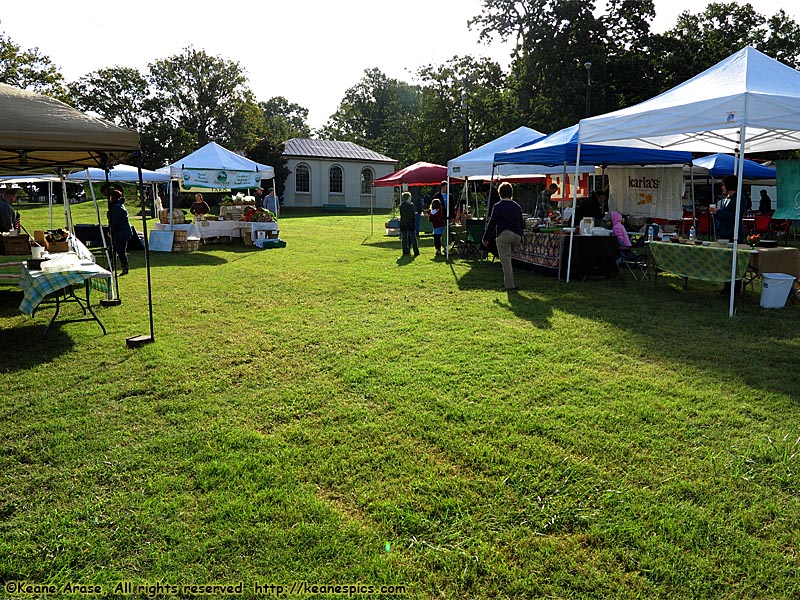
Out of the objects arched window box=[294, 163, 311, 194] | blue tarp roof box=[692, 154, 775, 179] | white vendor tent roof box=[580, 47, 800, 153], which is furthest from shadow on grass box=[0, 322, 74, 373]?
arched window box=[294, 163, 311, 194]

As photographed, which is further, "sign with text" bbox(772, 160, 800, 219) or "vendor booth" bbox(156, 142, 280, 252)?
"vendor booth" bbox(156, 142, 280, 252)

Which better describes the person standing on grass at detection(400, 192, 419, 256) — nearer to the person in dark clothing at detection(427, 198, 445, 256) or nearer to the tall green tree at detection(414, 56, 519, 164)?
the person in dark clothing at detection(427, 198, 445, 256)

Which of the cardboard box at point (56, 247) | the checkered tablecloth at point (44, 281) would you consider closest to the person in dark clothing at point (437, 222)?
the cardboard box at point (56, 247)

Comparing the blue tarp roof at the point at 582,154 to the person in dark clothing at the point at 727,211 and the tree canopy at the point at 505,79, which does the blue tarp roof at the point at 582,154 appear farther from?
the tree canopy at the point at 505,79

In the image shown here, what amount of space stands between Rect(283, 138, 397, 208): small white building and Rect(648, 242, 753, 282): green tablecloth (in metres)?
32.2

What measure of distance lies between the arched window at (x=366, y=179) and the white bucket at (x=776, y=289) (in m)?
36.3

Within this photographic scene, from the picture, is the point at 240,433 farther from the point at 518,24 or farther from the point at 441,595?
the point at 518,24

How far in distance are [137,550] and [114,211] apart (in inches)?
396

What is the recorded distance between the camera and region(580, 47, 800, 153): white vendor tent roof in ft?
22.3

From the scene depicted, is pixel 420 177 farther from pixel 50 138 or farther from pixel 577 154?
pixel 50 138

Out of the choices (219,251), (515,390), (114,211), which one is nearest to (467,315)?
(515,390)

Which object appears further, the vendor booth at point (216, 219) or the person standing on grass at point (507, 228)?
the vendor booth at point (216, 219)

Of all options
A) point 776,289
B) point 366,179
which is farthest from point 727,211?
point 366,179

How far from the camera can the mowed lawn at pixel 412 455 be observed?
2.65 m
